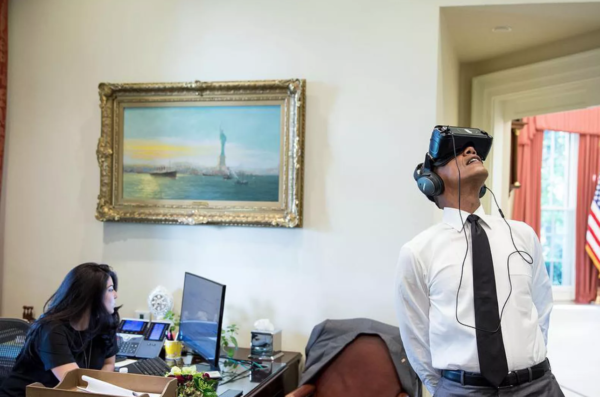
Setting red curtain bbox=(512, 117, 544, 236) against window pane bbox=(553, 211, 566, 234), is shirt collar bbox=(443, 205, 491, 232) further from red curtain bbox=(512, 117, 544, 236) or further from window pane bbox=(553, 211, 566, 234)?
window pane bbox=(553, 211, 566, 234)

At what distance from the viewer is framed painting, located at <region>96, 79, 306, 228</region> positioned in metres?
3.12

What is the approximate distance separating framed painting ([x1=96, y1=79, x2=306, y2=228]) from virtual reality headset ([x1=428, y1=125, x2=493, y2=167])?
1.19 m

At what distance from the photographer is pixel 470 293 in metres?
1.83

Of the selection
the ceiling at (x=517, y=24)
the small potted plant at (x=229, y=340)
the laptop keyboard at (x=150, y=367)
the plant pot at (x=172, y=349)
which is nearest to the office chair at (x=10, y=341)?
the laptop keyboard at (x=150, y=367)

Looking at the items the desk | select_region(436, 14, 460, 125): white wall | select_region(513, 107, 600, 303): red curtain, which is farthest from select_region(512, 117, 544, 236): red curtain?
the desk

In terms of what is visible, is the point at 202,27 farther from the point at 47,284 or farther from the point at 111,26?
the point at 47,284

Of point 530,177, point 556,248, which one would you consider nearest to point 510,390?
point 530,177

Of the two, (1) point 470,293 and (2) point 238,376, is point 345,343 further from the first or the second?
(1) point 470,293

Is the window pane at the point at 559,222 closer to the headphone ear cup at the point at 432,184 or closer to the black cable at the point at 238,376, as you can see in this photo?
the black cable at the point at 238,376

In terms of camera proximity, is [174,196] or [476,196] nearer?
[476,196]

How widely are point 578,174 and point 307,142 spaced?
4482 mm

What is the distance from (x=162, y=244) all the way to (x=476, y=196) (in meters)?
1.92

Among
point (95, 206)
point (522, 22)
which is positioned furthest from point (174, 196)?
point (522, 22)

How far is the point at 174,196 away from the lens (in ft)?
10.7
